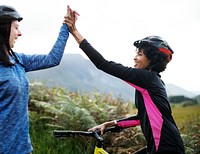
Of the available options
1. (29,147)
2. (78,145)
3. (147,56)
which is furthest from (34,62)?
(78,145)

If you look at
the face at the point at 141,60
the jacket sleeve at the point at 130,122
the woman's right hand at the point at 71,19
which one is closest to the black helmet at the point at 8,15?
the woman's right hand at the point at 71,19

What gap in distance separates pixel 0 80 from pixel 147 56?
4.38 feet

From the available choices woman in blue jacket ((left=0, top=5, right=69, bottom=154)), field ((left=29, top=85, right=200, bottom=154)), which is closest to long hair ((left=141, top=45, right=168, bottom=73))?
woman in blue jacket ((left=0, top=5, right=69, bottom=154))

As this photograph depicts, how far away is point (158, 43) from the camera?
3.79 m

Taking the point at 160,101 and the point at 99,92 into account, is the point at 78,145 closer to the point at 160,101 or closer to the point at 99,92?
the point at 99,92

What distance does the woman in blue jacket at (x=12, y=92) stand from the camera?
3.26 metres

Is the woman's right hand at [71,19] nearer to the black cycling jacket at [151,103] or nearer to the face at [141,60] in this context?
the black cycling jacket at [151,103]

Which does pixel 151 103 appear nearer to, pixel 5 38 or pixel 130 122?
pixel 130 122

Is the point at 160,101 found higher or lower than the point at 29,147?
higher

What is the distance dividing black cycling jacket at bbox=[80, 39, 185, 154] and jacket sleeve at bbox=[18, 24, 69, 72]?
0.19m

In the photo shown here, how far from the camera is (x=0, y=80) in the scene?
3.25 m

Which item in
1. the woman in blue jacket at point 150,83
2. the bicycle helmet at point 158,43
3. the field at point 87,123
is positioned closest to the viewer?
the woman in blue jacket at point 150,83

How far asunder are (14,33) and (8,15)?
15cm

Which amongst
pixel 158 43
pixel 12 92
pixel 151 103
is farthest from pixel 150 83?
pixel 12 92
